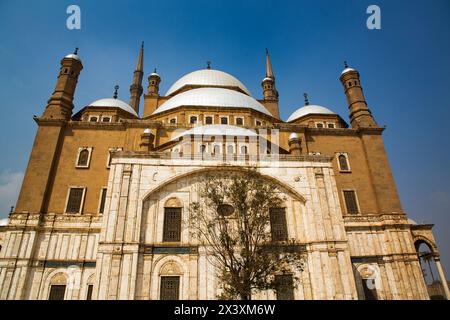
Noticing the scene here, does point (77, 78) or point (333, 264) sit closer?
point (333, 264)

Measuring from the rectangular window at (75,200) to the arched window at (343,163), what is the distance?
17.5 meters

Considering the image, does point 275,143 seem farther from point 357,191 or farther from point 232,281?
point 232,281

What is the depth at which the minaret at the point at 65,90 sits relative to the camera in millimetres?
22219

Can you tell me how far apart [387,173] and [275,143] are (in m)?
8.06

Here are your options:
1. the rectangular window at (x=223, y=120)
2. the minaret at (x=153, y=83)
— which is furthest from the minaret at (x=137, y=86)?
the rectangular window at (x=223, y=120)

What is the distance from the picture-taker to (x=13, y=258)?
54.2 feet

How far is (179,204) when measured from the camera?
15445 mm

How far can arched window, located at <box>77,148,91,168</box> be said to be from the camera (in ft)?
66.1

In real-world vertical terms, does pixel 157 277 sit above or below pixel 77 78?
below

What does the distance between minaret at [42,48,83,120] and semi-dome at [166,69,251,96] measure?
9752mm

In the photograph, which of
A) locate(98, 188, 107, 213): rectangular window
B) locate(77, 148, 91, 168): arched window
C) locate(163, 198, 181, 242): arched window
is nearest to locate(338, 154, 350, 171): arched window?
locate(163, 198, 181, 242): arched window

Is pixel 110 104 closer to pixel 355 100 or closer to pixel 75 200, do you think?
pixel 75 200
